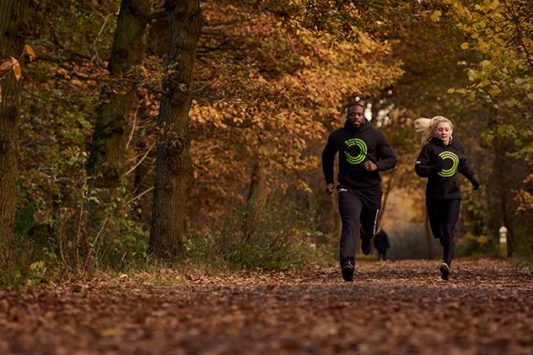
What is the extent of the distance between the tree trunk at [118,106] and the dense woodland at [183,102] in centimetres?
2

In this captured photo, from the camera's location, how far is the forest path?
641 centimetres

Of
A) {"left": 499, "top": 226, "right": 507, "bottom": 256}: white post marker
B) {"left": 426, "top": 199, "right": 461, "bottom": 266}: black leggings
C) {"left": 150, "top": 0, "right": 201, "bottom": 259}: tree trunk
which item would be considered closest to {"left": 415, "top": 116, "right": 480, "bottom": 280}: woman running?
{"left": 426, "top": 199, "right": 461, "bottom": 266}: black leggings

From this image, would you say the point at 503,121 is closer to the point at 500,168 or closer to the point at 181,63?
the point at 500,168

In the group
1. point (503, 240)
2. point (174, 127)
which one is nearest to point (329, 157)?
point (174, 127)

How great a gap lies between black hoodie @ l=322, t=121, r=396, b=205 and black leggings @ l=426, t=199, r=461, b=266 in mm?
1200

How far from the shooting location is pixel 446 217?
15.4 m

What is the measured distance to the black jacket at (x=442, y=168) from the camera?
15.2m

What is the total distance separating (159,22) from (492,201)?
62.3ft

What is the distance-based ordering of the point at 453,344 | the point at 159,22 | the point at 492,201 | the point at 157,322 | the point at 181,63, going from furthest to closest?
the point at 492,201 → the point at 159,22 → the point at 181,63 → the point at 157,322 → the point at 453,344

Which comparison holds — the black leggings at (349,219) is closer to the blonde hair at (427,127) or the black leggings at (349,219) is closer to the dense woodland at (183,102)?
the blonde hair at (427,127)

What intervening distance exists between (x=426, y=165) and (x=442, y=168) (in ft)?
0.74

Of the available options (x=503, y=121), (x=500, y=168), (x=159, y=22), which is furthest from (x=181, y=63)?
(x=500, y=168)

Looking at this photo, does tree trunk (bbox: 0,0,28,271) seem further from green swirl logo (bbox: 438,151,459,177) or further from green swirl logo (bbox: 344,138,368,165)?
green swirl logo (bbox: 438,151,459,177)

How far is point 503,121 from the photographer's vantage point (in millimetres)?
32094
